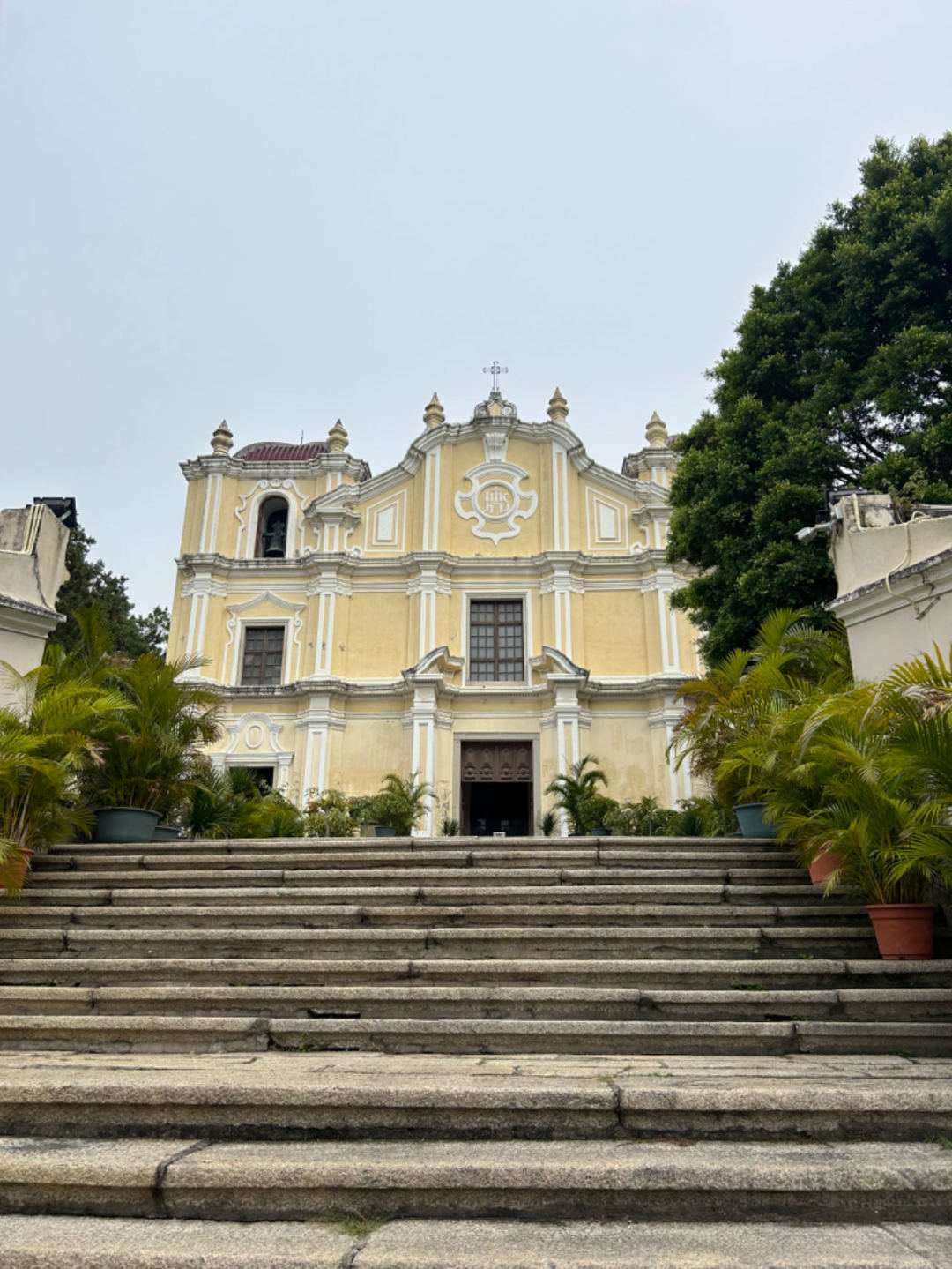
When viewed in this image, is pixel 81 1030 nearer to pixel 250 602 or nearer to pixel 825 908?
pixel 825 908

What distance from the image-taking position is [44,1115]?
3.59 meters

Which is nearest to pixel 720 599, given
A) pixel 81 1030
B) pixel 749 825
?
pixel 749 825

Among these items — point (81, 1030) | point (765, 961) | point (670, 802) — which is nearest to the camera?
point (81, 1030)

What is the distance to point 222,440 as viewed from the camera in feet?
73.2

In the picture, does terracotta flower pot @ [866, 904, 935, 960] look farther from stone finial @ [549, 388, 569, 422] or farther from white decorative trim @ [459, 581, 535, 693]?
stone finial @ [549, 388, 569, 422]

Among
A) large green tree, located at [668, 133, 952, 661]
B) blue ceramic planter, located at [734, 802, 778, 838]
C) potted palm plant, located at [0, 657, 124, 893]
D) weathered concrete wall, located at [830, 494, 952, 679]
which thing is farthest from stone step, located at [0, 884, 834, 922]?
large green tree, located at [668, 133, 952, 661]

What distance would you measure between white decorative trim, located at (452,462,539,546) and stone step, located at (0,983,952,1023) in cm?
1656

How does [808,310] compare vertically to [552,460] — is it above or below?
below

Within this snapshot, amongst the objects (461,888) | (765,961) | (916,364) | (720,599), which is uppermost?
(916,364)

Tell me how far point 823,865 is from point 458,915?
2.72 m

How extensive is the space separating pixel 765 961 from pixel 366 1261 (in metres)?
3.40

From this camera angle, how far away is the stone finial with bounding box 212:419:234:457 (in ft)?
72.5

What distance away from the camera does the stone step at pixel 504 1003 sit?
4809 millimetres

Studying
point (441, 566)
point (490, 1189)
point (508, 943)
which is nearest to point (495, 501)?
point (441, 566)
